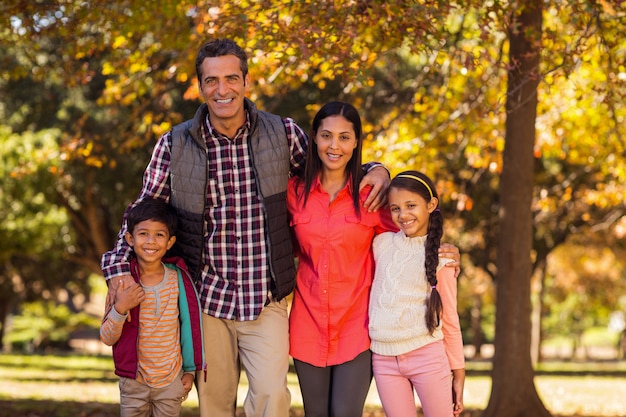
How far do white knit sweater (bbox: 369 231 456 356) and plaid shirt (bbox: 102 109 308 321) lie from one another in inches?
24.2

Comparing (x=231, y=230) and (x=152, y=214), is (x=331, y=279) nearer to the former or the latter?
(x=231, y=230)

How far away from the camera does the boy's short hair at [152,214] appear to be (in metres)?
4.46

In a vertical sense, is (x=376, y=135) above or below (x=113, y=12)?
below

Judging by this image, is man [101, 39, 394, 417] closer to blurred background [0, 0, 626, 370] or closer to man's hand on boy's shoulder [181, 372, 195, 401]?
man's hand on boy's shoulder [181, 372, 195, 401]

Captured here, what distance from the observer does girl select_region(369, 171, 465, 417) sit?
4387 mm

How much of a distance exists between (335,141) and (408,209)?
54cm

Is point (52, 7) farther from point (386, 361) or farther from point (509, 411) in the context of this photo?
point (509, 411)

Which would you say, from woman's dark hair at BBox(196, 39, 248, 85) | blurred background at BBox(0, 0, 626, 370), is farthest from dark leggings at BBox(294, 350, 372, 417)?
blurred background at BBox(0, 0, 626, 370)

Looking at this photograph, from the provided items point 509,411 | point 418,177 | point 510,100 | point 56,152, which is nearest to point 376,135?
point 510,100

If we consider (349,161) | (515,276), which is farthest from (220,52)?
(515,276)

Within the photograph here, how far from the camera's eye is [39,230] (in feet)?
59.5

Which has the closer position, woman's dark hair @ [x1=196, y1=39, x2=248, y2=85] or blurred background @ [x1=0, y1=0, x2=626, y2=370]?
woman's dark hair @ [x1=196, y1=39, x2=248, y2=85]

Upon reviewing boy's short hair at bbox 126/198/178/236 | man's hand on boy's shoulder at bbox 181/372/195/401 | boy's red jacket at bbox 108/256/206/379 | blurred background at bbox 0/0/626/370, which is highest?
blurred background at bbox 0/0/626/370

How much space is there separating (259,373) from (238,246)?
0.69m
